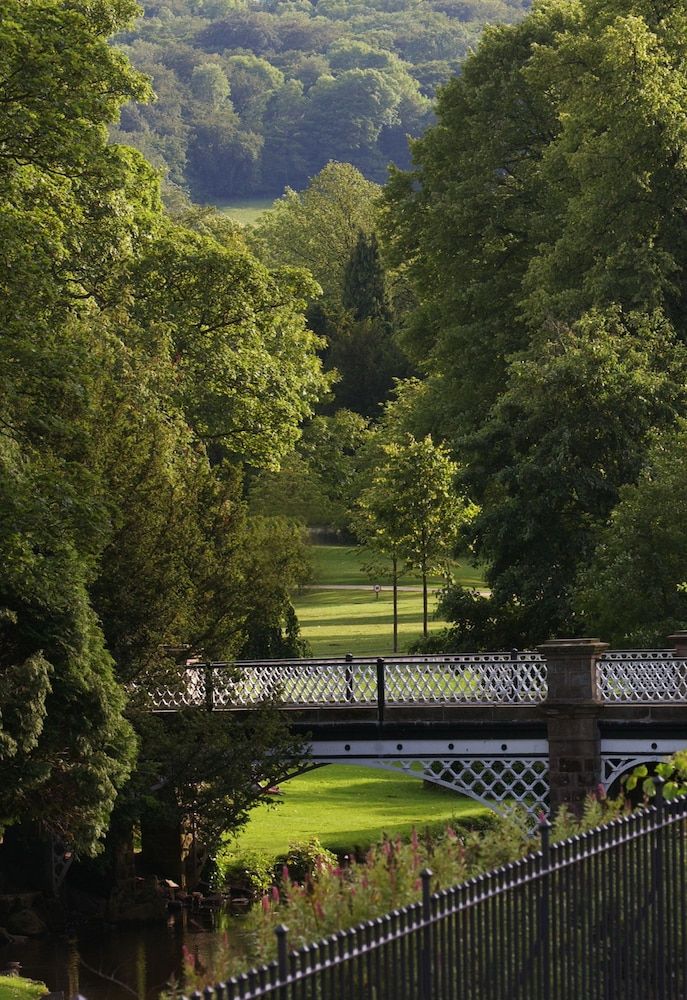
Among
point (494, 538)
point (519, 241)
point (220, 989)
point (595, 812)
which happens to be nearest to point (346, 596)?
point (519, 241)

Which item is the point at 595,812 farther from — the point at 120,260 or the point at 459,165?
the point at 459,165

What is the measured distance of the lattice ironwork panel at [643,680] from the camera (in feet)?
86.4

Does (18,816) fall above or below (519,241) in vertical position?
below

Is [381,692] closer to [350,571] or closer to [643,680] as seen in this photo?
[643,680]

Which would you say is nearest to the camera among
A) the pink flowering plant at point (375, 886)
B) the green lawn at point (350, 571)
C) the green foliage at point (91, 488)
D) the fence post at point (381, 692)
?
the pink flowering plant at point (375, 886)

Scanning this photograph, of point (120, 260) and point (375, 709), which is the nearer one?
point (375, 709)

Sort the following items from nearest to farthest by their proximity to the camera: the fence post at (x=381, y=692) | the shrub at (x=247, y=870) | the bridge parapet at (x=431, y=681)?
the bridge parapet at (x=431, y=681) < the fence post at (x=381, y=692) < the shrub at (x=247, y=870)

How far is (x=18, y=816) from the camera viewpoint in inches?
939

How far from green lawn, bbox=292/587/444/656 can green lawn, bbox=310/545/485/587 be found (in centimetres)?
94

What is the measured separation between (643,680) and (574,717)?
1167 millimetres

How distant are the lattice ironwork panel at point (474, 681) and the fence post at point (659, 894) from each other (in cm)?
1340

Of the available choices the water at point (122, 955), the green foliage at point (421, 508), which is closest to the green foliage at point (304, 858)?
the water at point (122, 955)

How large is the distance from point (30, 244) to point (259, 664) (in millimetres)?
8360

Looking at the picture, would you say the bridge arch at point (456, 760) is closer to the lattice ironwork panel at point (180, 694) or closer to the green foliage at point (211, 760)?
the green foliage at point (211, 760)
